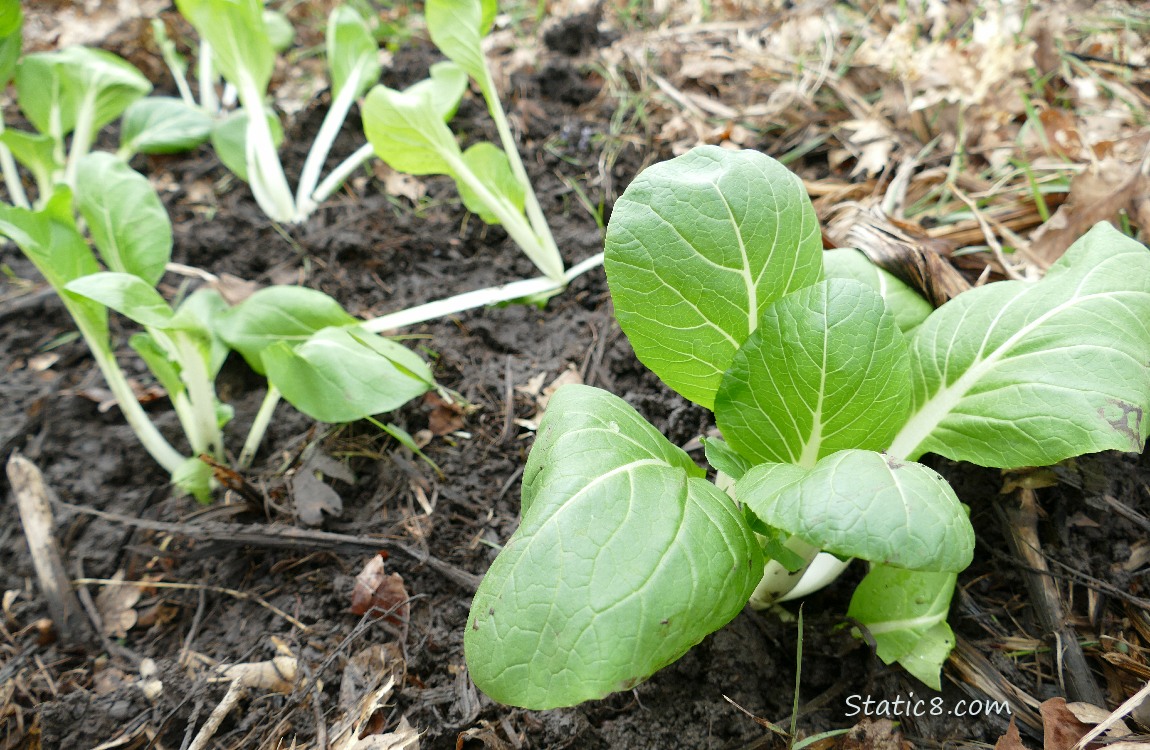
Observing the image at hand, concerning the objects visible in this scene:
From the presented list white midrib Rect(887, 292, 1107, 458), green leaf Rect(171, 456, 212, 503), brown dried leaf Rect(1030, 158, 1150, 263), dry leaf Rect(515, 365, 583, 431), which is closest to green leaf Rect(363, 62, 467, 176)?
dry leaf Rect(515, 365, 583, 431)

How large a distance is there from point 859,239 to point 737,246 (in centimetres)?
71

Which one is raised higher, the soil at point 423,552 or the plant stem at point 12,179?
the plant stem at point 12,179

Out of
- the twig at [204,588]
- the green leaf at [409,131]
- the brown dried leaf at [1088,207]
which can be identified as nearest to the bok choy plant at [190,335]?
the twig at [204,588]

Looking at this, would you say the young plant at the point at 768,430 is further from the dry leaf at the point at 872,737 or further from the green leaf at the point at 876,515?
the dry leaf at the point at 872,737

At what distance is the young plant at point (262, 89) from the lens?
2816mm

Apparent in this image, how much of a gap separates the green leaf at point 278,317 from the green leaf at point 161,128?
1.64 m

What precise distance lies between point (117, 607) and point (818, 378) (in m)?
1.91

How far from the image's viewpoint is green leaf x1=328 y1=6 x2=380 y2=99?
304 cm

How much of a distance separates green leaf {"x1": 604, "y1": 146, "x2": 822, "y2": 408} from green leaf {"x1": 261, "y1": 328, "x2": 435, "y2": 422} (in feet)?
2.45

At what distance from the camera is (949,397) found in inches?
60.8

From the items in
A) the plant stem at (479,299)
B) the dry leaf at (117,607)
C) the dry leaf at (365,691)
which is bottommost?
the dry leaf at (117,607)

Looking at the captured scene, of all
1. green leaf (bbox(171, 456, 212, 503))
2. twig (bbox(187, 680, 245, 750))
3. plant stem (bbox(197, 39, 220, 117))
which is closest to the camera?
twig (bbox(187, 680, 245, 750))

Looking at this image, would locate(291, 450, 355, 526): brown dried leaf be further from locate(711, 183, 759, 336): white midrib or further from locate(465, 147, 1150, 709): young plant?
locate(711, 183, 759, 336): white midrib

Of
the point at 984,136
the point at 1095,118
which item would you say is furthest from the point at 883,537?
the point at 1095,118
